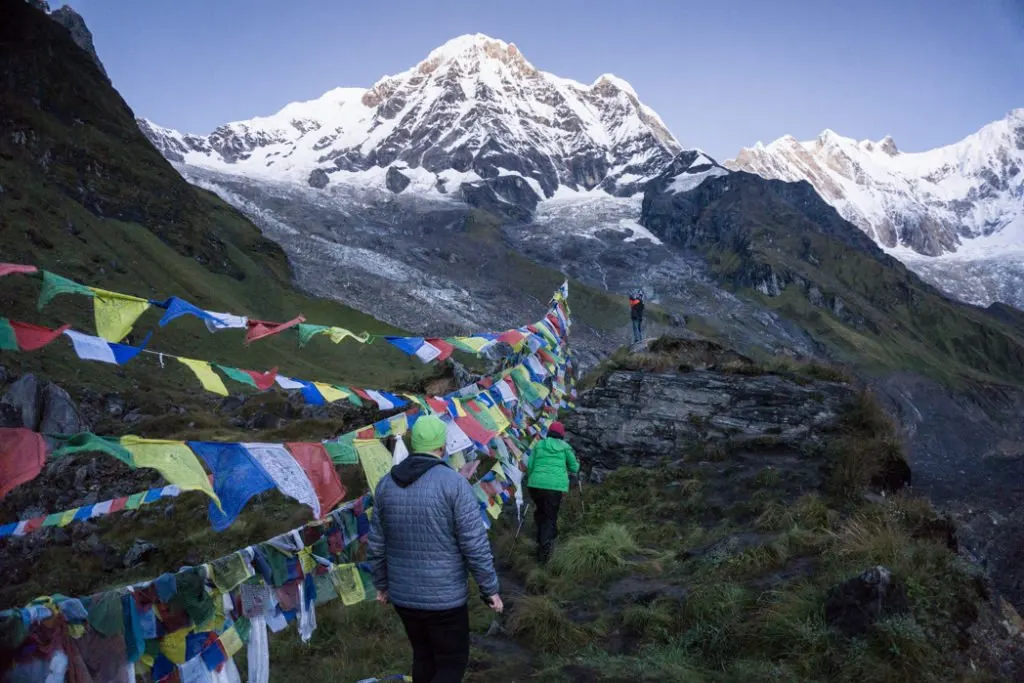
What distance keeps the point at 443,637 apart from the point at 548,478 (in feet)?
16.1

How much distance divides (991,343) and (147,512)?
7480 inches

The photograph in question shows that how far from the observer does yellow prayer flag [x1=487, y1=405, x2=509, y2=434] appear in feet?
38.5

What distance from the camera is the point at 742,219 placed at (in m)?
179

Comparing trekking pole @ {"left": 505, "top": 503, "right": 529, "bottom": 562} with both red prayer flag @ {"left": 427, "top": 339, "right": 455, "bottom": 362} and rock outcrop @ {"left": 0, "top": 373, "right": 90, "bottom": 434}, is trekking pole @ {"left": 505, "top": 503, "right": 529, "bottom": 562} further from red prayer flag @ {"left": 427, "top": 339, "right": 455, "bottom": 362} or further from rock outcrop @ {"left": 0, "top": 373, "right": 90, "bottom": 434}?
rock outcrop @ {"left": 0, "top": 373, "right": 90, "bottom": 434}

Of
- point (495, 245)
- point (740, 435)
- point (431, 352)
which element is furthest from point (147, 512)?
point (495, 245)

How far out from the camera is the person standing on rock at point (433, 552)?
4.92m

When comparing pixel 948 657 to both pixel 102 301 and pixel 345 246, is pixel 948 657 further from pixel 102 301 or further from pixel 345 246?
pixel 345 246

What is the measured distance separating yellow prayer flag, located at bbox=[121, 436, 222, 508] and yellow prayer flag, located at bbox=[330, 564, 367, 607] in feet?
6.47

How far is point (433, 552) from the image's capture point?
4.93m

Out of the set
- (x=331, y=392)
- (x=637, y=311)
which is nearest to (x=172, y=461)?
(x=331, y=392)

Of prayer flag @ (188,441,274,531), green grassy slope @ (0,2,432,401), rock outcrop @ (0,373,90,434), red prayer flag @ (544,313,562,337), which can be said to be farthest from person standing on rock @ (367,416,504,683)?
green grassy slope @ (0,2,432,401)

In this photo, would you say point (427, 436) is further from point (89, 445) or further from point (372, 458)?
point (372, 458)

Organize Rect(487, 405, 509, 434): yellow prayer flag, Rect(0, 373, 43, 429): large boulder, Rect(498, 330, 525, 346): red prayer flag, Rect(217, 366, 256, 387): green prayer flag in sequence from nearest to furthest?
Rect(217, 366, 256, 387): green prayer flag, Rect(487, 405, 509, 434): yellow prayer flag, Rect(498, 330, 525, 346): red prayer flag, Rect(0, 373, 43, 429): large boulder

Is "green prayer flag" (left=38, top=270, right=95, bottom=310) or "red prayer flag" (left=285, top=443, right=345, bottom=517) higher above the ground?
"green prayer flag" (left=38, top=270, right=95, bottom=310)
